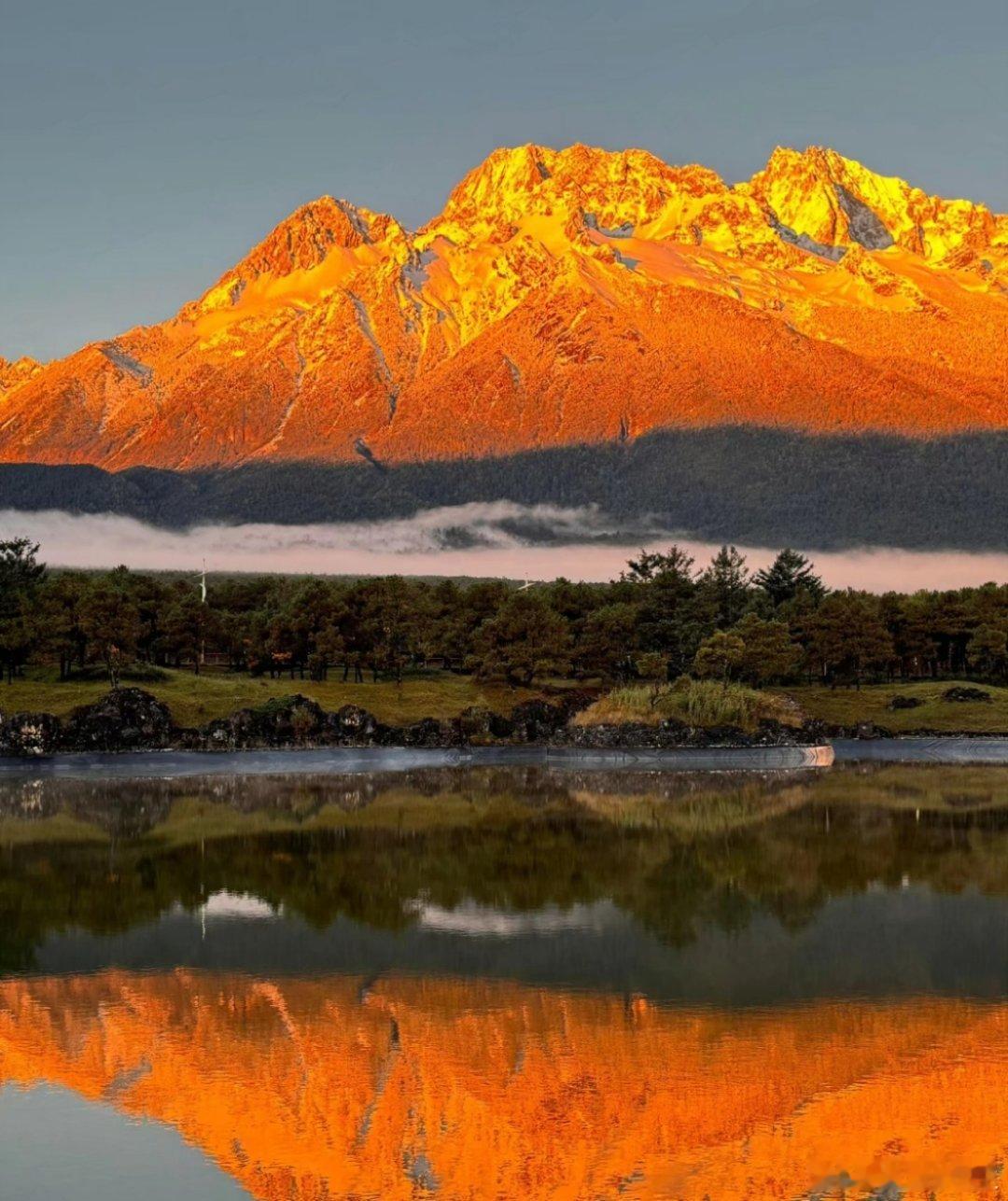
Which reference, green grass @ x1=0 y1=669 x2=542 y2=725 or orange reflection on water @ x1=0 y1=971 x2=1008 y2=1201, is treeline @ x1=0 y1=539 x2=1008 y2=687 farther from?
orange reflection on water @ x1=0 y1=971 x2=1008 y2=1201

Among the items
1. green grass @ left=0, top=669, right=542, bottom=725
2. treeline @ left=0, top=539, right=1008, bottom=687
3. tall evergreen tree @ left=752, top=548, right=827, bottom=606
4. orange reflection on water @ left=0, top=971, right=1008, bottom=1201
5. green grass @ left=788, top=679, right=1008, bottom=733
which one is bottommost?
orange reflection on water @ left=0, top=971, right=1008, bottom=1201

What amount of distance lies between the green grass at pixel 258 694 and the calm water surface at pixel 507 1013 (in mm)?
41647

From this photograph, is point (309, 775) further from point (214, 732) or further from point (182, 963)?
point (182, 963)

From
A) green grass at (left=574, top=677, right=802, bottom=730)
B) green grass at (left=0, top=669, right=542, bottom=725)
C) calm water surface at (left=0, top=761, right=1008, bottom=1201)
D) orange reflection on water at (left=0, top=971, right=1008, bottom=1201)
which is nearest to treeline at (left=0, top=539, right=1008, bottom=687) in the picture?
green grass at (left=0, top=669, right=542, bottom=725)

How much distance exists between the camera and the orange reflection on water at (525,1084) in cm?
2528

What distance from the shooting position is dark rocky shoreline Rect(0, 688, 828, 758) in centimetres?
9975

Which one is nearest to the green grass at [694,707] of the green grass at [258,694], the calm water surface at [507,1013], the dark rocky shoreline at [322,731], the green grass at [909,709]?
the dark rocky shoreline at [322,731]

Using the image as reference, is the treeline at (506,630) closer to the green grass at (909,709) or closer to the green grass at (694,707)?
the green grass at (909,709)

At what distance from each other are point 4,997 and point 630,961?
1245cm

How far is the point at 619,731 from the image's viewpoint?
109 m

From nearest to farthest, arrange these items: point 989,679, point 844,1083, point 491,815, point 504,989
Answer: point 844,1083 → point 504,989 → point 491,815 → point 989,679

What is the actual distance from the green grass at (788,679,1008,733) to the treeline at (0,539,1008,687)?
307cm

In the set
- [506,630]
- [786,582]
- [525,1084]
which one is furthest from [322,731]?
[525,1084]

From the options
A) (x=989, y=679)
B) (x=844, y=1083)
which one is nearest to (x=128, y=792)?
(x=844, y=1083)
